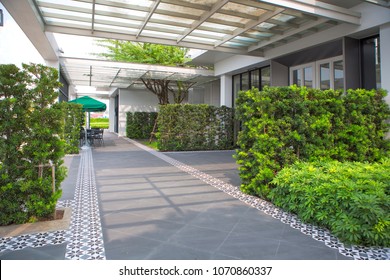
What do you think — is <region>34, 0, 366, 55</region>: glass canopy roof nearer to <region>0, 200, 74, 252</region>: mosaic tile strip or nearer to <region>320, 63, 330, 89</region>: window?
<region>320, 63, 330, 89</region>: window

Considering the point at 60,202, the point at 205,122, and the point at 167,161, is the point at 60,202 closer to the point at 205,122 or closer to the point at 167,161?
the point at 167,161

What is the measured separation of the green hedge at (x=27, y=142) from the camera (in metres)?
3.73

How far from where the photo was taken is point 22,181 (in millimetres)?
3811

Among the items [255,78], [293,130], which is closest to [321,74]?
[255,78]

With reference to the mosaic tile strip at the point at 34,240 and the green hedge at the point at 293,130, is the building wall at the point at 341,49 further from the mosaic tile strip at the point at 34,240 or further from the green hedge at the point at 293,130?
the mosaic tile strip at the point at 34,240

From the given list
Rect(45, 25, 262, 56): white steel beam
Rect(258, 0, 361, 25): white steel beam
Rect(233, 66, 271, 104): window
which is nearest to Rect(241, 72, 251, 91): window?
Rect(233, 66, 271, 104): window

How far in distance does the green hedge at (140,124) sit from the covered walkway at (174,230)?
13740 millimetres

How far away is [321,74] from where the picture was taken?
9953mm

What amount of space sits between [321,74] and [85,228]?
8.94 m

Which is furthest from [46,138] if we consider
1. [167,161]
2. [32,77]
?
[167,161]

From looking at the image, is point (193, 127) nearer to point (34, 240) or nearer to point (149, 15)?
point (149, 15)

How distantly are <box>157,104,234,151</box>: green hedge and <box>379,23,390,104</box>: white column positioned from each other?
6926mm

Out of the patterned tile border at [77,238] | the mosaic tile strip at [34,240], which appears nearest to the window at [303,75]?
the patterned tile border at [77,238]

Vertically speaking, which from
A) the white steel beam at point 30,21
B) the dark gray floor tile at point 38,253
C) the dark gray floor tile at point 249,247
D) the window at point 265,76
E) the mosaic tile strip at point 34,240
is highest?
the white steel beam at point 30,21
